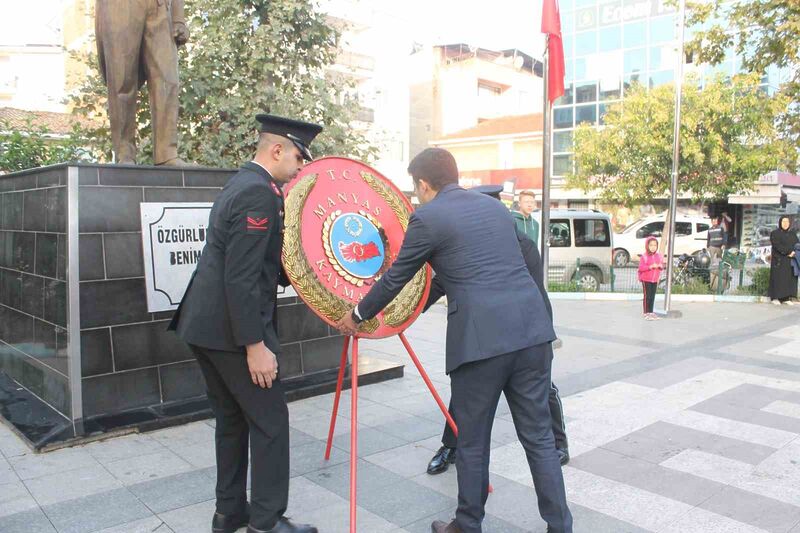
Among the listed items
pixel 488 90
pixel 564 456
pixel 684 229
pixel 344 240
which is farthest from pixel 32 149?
pixel 488 90

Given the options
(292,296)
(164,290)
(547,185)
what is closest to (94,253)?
(164,290)

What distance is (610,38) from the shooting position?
32.8 meters

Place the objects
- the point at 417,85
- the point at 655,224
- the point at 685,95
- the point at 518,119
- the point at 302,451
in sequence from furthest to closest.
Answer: the point at 417,85
the point at 518,119
the point at 655,224
the point at 685,95
the point at 302,451

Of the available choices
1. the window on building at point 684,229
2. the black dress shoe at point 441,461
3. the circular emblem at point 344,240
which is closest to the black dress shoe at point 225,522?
the circular emblem at point 344,240

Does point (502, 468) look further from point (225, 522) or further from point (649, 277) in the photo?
point (649, 277)

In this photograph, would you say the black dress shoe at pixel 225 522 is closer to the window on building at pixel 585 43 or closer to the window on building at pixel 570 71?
the window on building at pixel 570 71

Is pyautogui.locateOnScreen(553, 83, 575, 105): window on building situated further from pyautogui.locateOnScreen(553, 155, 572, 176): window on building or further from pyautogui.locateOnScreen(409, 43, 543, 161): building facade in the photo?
pyautogui.locateOnScreen(409, 43, 543, 161): building facade

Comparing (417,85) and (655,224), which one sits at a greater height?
(417,85)

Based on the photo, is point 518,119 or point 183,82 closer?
point 183,82

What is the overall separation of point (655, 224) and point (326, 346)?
71.2ft

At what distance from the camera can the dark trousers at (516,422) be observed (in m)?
2.99

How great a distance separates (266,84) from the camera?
7.77 m

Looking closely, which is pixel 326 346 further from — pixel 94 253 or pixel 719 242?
pixel 719 242

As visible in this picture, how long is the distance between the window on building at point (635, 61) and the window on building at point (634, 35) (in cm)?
33
